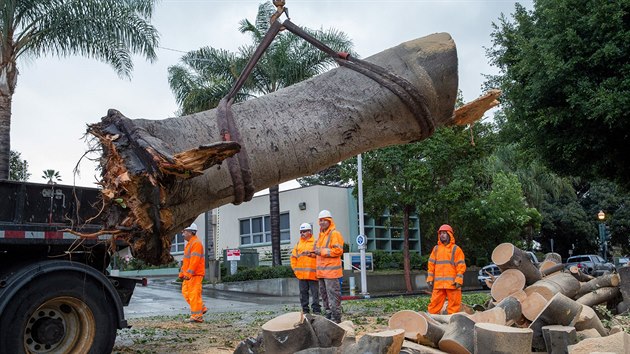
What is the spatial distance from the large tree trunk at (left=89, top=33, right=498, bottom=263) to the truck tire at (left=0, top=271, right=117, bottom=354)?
110 inches

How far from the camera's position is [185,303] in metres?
18.0

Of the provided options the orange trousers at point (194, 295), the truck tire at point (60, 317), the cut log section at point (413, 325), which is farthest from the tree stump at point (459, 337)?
the orange trousers at point (194, 295)

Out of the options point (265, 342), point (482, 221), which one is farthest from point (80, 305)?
point (482, 221)

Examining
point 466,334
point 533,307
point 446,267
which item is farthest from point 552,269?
point 466,334

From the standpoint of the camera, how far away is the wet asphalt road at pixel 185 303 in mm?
15099

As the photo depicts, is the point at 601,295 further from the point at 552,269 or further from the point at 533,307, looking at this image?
the point at 533,307

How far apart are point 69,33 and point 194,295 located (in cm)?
735

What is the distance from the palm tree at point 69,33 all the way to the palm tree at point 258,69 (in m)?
7.27

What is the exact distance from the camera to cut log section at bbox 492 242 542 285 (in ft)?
25.6

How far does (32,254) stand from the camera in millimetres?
6039

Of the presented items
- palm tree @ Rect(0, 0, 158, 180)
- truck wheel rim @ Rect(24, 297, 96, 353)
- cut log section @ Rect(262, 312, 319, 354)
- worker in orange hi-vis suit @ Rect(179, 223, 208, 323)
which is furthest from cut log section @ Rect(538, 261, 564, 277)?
palm tree @ Rect(0, 0, 158, 180)

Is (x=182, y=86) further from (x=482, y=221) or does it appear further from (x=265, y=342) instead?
(x=265, y=342)

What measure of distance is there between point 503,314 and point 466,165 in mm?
20191

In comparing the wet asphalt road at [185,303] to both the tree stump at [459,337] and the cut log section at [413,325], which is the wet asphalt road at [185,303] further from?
the tree stump at [459,337]
